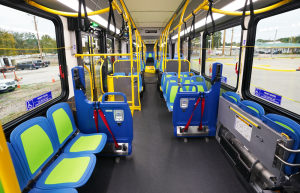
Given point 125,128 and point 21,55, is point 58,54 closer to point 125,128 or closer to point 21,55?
point 21,55

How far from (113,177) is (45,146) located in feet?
3.42

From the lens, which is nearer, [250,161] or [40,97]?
[250,161]

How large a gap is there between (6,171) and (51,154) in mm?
1645

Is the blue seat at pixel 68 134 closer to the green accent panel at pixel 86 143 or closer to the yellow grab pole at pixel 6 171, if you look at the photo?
the green accent panel at pixel 86 143

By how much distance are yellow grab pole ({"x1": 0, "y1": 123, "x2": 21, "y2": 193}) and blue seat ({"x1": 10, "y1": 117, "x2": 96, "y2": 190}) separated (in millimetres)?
1080

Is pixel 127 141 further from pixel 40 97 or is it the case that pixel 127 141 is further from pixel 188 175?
pixel 40 97

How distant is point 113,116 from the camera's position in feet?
8.98

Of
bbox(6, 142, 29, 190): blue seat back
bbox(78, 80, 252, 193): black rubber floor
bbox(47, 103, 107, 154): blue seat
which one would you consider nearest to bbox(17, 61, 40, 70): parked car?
bbox(47, 103, 107, 154): blue seat

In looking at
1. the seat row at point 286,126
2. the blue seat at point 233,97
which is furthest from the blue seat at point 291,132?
the blue seat at point 233,97

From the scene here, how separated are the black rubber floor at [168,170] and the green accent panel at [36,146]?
0.68 metres

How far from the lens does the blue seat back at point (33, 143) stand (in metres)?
1.73

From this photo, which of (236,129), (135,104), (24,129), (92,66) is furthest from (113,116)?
(92,66)

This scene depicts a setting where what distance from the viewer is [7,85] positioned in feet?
9.05

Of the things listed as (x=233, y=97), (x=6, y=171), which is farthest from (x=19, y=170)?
(x=233, y=97)
